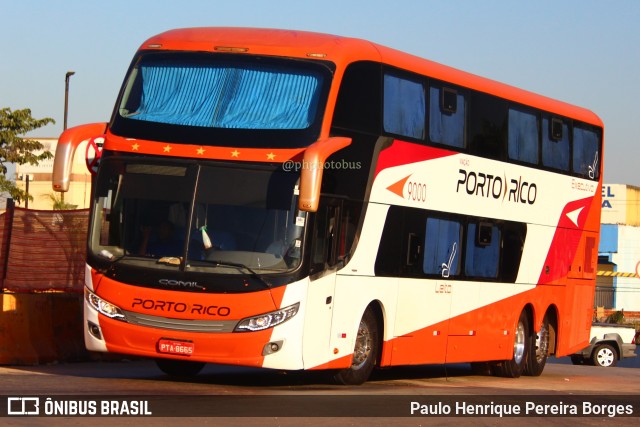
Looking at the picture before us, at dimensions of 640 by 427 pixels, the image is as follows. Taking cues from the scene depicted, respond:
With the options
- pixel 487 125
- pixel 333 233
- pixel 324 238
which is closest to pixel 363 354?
pixel 333 233

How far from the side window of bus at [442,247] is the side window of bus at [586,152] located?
490 centimetres

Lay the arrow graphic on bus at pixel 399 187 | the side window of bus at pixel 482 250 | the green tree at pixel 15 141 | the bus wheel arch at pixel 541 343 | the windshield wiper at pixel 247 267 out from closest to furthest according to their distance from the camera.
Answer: the windshield wiper at pixel 247 267
the arrow graphic on bus at pixel 399 187
the side window of bus at pixel 482 250
the bus wheel arch at pixel 541 343
the green tree at pixel 15 141

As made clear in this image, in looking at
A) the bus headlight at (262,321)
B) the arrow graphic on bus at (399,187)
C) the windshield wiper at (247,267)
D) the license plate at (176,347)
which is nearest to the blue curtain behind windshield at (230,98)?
the windshield wiper at (247,267)

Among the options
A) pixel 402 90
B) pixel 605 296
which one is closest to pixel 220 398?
pixel 402 90

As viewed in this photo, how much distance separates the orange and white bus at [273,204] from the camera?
48.2ft

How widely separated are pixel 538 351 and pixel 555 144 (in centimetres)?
375

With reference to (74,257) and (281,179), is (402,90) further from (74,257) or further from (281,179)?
(74,257)

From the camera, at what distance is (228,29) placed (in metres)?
16.4

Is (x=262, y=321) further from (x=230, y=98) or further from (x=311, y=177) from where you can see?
(x=230, y=98)

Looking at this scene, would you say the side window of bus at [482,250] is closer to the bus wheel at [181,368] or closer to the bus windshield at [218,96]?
the bus wheel at [181,368]

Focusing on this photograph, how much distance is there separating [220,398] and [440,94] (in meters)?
6.68

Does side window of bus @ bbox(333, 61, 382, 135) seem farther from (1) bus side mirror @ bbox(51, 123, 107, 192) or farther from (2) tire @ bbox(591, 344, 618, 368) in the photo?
(2) tire @ bbox(591, 344, 618, 368)

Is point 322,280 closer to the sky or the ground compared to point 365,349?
closer to the sky

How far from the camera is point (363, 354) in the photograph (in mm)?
16875
